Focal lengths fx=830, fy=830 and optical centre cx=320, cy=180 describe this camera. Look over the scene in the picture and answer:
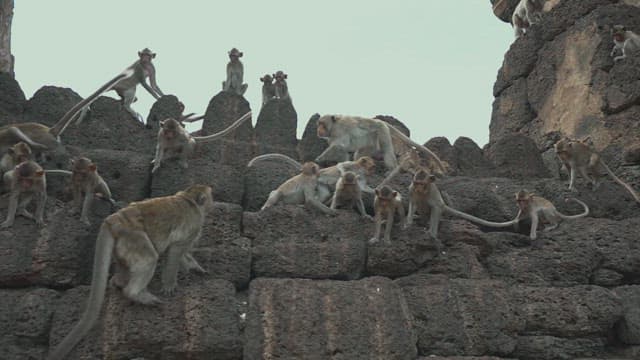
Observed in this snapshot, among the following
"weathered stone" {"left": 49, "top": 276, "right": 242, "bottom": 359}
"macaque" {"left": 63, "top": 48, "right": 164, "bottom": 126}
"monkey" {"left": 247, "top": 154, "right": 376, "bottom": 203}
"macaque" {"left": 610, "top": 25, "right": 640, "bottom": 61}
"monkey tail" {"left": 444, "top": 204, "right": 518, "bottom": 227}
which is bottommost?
"weathered stone" {"left": 49, "top": 276, "right": 242, "bottom": 359}

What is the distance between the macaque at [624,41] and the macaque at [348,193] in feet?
24.1

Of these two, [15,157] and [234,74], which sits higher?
[234,74]

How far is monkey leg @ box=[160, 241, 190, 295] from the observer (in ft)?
29.1

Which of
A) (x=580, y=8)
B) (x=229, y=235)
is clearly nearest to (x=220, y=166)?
(x=229, y=235)

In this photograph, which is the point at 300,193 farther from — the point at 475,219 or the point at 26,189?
the point at 26,189

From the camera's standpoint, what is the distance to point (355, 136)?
13609 millimetres

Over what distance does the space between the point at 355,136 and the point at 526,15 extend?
9.55 metres

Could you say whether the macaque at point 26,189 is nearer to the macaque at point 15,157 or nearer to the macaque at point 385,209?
the macaque at point 15,157

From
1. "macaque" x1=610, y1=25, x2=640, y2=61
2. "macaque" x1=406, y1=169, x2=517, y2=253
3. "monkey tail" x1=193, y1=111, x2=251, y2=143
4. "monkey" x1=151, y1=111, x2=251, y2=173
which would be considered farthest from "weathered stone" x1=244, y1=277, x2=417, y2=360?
"macaque" x1=610, y1=25, x2=640, y2=61

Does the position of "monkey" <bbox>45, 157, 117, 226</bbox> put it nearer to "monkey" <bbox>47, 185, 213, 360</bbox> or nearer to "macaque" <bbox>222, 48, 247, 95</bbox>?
"monkey" <bbox>47, 185, 213, 360</bbox>

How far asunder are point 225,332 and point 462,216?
423 centimetres

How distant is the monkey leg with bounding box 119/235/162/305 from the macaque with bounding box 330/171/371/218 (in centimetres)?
329

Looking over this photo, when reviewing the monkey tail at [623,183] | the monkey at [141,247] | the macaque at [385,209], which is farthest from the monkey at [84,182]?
the monkey tail at [623,183]

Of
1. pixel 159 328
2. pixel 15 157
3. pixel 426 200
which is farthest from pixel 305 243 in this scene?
pixel 15 157
